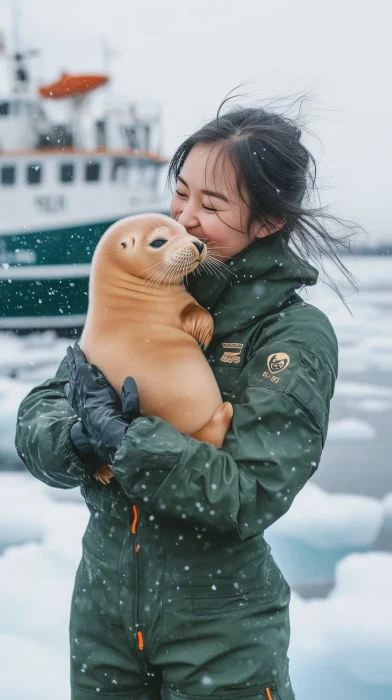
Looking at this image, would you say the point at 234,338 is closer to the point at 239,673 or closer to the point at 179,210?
the point at 179,210

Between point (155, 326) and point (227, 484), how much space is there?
28 centimetres

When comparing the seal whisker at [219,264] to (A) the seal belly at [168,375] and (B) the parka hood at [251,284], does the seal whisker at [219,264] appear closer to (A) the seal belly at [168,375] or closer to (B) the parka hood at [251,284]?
(B) the parka hood at [251,284]

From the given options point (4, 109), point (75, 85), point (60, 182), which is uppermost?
point (75, 85)

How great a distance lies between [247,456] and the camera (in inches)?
43.1

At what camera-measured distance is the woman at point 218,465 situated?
3.56 feet

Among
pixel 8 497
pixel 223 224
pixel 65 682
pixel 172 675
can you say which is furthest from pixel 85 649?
pixel 8 497

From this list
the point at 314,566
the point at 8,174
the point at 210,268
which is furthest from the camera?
the point at 8,174

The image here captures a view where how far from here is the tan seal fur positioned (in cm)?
115

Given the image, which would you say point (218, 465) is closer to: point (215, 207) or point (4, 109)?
point (215, 207)


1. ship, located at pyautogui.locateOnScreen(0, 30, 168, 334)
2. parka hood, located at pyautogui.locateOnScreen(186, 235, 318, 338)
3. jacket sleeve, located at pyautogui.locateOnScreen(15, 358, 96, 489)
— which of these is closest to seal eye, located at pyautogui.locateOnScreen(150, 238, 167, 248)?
parka hood, located at pyautogui.locateOnScreen(186, 235, 318, 338)

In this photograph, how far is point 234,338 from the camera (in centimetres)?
124

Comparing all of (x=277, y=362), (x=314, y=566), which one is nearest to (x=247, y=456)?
(x=277, y=362)

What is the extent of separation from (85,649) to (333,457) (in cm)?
318

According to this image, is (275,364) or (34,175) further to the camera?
(34,175)
